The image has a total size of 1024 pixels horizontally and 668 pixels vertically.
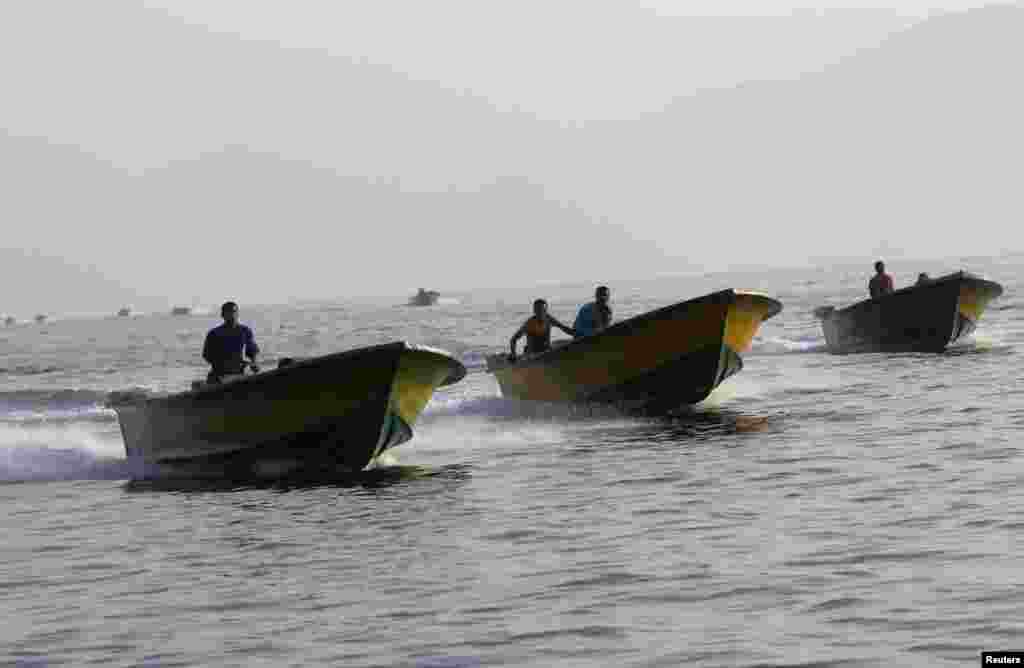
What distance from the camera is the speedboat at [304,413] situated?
713 inches

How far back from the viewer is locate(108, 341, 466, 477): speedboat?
18109 mm

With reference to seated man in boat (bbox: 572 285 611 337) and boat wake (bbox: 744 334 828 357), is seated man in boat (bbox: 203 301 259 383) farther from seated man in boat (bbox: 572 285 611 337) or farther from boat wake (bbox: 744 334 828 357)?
boat wake (bbox: 744 334 828 357)

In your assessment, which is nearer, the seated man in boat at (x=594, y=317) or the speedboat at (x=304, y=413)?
the speedboat at (x=304, y=413)

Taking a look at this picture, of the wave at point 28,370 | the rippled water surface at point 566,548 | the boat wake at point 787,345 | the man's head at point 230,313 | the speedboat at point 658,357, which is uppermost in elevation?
the man's head at point 230,313

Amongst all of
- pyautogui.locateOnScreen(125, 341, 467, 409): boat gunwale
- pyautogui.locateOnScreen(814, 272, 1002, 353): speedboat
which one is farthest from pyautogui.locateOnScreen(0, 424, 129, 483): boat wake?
pyautogui.locateOnScreen(814, 272, 1002, 353): speedboat

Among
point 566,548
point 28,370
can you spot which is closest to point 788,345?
point 28,370

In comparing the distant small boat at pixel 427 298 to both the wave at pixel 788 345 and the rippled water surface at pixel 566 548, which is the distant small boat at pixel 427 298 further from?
the rippled water surface at pixel 566 548

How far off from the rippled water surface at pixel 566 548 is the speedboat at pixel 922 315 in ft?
28.4

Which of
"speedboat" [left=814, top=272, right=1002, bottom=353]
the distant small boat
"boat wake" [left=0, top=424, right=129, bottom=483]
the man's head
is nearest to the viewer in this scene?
the man's head

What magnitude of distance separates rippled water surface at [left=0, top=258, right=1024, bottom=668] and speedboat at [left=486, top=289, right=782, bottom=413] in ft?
1.34

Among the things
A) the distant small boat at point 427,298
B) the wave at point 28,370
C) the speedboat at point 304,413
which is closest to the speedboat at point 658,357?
the speedboat at point 304,413

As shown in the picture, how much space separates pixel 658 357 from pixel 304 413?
6336mm

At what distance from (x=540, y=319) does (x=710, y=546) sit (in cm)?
1216

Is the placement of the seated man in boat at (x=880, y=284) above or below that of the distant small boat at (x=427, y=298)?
above
